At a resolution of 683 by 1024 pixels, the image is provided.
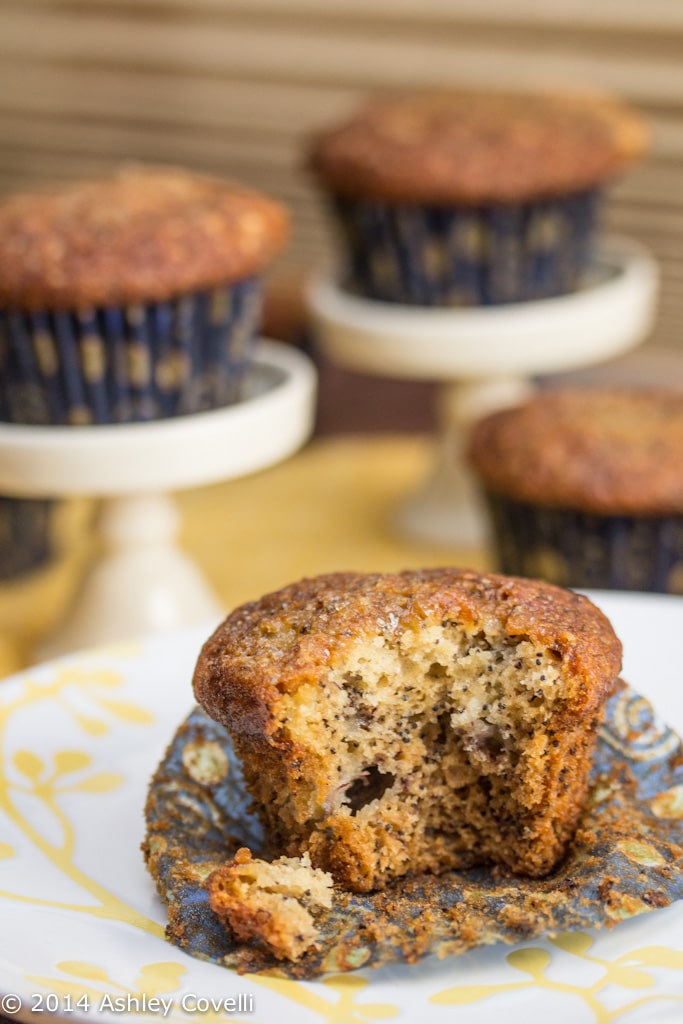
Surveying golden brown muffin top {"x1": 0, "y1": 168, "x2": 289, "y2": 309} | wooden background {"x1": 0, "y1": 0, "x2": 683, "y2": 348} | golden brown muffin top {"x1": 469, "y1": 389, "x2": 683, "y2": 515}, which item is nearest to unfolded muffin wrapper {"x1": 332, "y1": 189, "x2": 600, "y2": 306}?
golden brown muffin top {"x1": 469, "y1": 389, "x2": 683, "y2": 515}

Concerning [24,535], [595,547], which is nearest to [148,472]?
[24,535]

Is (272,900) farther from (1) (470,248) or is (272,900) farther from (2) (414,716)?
(1) (470,248)

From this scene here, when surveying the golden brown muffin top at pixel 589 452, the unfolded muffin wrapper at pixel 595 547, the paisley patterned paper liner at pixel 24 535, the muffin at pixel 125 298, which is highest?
the muffin at pixel 125 298

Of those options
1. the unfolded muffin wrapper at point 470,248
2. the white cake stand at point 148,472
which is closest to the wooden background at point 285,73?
the unfolded muffin wrapper at point 470,248

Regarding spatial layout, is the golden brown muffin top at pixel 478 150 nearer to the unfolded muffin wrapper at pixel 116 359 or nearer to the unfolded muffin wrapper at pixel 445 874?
the unfolded muffin wrapper at pixel 116 359

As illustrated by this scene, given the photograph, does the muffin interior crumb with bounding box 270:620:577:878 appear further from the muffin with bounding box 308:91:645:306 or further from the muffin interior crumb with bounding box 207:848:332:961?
the muffin with bounding box 308:91:645:306
